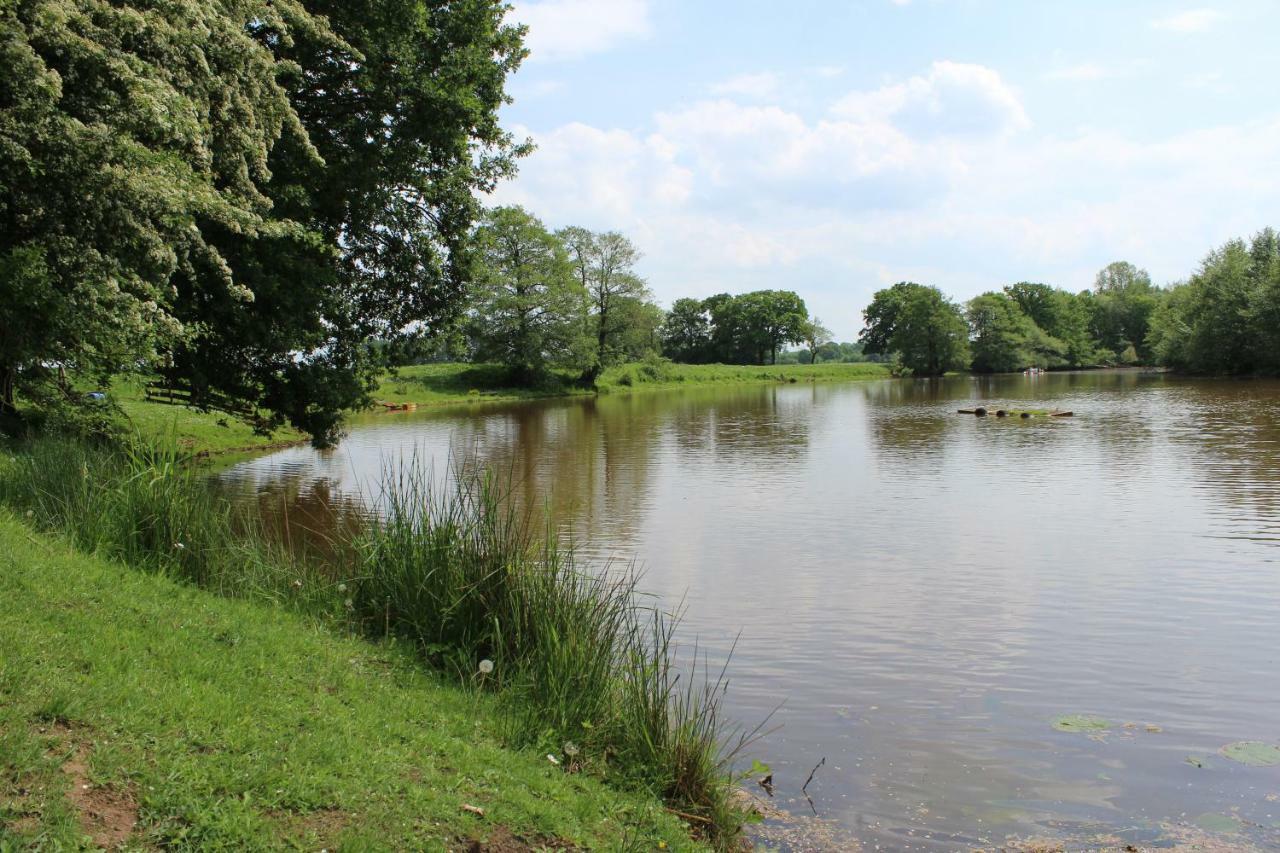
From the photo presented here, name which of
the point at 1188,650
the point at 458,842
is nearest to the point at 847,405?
the point at 1188,650

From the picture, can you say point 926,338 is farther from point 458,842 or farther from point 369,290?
point 458,842

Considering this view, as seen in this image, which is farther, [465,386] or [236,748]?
[465,386]

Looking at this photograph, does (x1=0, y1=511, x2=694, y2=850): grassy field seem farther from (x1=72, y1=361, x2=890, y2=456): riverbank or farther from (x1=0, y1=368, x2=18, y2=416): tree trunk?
(x1=72, y1=361, x2=890, y2=456): riverbank

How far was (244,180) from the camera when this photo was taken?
11633 millimetres

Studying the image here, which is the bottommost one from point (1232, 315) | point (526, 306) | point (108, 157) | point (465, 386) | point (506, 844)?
point (506, 844)

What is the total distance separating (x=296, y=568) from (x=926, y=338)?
348 ft

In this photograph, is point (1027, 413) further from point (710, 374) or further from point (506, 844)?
point (710, 374)

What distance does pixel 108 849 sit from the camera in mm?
3582

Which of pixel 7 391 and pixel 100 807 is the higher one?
pixel 7 391

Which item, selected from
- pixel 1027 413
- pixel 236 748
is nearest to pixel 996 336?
pixel 1027 413

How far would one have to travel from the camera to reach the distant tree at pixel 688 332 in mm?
135250

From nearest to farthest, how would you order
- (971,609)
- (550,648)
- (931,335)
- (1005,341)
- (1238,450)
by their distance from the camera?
(550,648) → (971,609) → (1238,450) → (931,335) → (1005,341)

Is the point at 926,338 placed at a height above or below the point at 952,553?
above

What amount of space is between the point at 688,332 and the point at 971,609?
12900 cm
